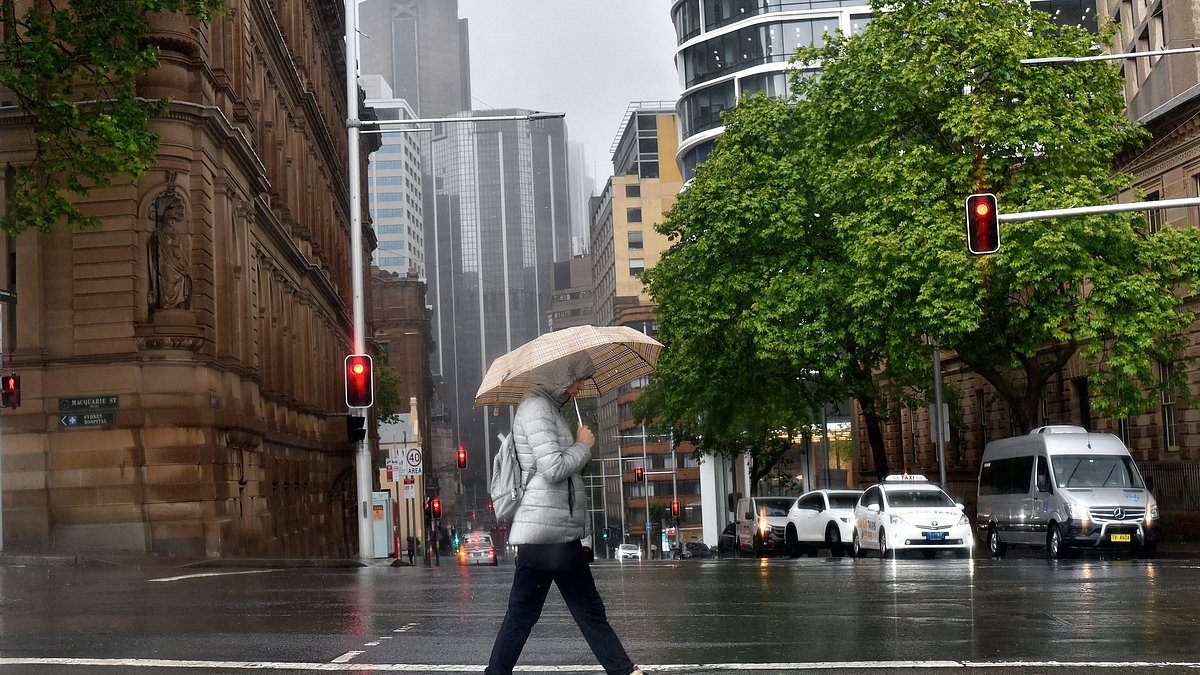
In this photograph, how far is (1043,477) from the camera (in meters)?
30.8

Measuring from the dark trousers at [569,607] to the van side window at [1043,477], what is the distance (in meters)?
24.0

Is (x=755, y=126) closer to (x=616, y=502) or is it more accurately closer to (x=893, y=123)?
(x=893, y=123)

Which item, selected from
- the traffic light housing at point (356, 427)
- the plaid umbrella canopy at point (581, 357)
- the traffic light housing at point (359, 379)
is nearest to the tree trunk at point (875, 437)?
the traffic light housing at point (356, 427)

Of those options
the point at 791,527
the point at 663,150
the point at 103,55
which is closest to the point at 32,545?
the point at 103,55

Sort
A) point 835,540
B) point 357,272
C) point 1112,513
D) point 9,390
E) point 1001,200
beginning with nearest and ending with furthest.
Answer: point 9,390 → point 1112,513 → point 357,272 → point 1001,200 → point 835,540

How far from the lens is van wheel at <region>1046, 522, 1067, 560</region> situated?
2961 cm

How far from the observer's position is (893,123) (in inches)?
1383

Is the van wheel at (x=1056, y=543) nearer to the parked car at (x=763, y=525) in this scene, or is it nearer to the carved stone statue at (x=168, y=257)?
the parked car at (x=763, y=525)

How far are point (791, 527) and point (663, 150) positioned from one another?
4120 inches

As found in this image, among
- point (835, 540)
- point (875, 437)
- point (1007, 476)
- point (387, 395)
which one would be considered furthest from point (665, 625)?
point (387, 395)

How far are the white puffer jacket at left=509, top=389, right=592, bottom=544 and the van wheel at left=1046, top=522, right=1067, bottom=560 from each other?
76.4ft

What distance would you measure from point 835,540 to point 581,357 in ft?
89.8

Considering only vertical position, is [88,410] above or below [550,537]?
above

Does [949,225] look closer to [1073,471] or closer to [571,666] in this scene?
[1073,471]
